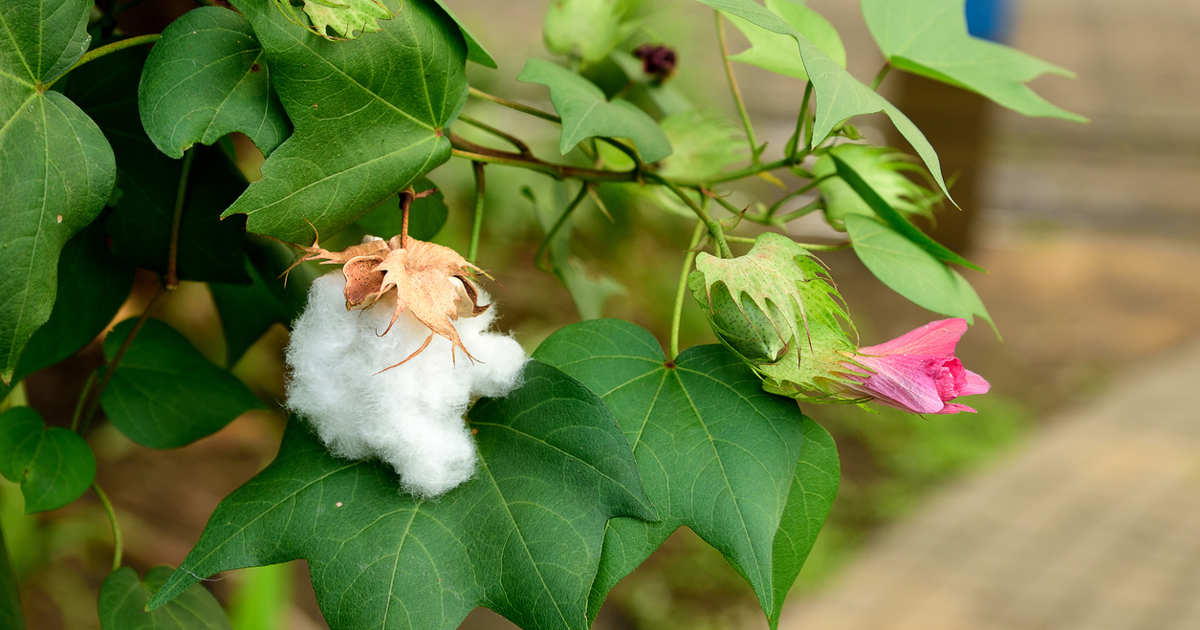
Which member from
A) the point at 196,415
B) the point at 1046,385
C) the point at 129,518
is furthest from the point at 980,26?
the point at 196,415

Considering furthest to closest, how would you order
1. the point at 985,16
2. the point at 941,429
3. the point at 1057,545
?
the point at 985,16
the point at 941,429
the point at 1057,545

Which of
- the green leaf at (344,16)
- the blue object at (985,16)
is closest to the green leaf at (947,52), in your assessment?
the green leaf at (344,16)

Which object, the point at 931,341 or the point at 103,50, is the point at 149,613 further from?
the point at 931,341

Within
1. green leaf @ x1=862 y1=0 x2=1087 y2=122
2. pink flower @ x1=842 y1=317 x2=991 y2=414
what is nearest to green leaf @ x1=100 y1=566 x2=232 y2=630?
pink flower @ x1=842 y1=317 x2=991 y2=414

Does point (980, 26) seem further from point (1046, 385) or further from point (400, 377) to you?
point (400, 377)

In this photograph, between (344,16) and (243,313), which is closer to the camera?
(344,16)

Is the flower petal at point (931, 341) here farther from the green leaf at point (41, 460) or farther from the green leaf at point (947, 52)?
the green leaf at point (41, 460)

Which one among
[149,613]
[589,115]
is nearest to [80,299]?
[149,613]

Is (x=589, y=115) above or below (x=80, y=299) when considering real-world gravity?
above
